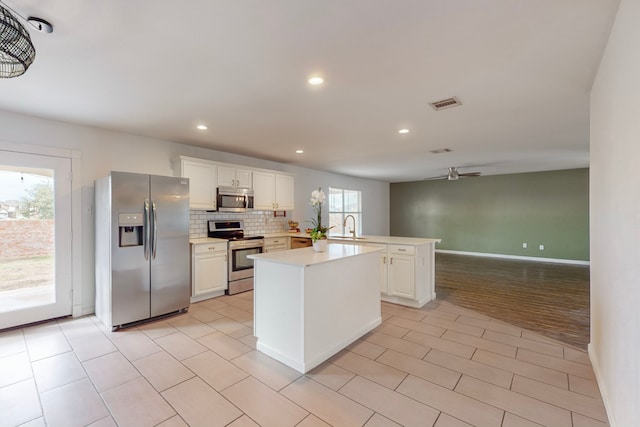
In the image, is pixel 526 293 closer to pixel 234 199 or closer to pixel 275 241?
pixel 275 241

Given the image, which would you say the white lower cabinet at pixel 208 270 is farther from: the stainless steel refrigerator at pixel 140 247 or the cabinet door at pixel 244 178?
the cabinet door at pixel 244 178

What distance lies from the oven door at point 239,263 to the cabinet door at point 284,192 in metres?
1.20

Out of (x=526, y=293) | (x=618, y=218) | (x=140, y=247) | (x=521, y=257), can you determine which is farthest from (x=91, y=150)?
(x=521, y=257)

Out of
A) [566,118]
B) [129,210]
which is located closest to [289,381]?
[129,210]

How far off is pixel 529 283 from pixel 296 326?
4.93 m

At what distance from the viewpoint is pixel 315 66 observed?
215 centimetres

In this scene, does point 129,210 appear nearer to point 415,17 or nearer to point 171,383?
point 171,383

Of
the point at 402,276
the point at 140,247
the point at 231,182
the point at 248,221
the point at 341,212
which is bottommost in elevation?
the point at 402,276

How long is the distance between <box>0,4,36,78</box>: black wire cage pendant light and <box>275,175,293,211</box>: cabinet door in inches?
165

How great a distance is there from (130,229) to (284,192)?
9.66 feet

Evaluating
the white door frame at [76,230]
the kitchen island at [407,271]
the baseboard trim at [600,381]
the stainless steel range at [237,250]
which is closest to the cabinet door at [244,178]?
the stainless steel range at [237,250]

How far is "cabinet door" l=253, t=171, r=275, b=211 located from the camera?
530 cm

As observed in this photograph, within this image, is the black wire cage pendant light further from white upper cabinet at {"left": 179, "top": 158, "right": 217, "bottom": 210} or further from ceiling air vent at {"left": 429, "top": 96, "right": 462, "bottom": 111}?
ceiling air vent at {"left": 429, "top": 96, "right": 462, "bottom": 111}

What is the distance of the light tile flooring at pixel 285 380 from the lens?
6.07ft
